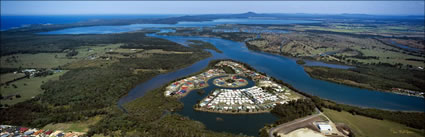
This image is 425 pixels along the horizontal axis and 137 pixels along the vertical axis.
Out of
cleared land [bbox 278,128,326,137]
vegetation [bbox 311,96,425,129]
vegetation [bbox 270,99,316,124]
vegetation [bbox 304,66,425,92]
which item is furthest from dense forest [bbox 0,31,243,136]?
vegetation [bbox 304,66,425,92]

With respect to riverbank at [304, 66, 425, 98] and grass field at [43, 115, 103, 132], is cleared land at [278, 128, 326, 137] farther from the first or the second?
grass field at [43, 115, 103, 132]

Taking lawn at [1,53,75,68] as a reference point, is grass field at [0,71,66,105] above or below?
below

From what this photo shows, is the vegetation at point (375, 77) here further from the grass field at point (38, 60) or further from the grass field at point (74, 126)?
the grass field at point (38, 60)

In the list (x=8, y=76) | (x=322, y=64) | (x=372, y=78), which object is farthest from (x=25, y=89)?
(x=372, y=78)

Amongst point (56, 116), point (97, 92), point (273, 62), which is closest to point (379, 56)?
point (273, 62)

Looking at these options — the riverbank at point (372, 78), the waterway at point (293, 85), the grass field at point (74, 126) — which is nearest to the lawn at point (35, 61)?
the waterway at point (293, 85)

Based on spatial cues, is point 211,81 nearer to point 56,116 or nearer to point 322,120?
point 322,120
